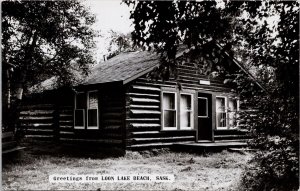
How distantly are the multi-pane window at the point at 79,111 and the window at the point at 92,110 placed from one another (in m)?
0.33

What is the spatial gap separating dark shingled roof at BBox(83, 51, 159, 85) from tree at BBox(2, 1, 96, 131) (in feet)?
3.03

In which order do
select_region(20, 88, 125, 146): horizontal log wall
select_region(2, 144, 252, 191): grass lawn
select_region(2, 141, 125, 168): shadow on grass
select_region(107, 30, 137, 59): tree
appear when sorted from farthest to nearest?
select_region(107, 30, 137, 59): tree, select_region(20, 88, 125, 146): horizontal log wall, select_region(2, 141, 125, 168): shadow on grass, select_region(2, 144, 252, 191): grass lawn

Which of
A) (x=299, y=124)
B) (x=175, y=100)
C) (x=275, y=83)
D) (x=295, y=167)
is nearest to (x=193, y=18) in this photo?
(x=275, y=83)

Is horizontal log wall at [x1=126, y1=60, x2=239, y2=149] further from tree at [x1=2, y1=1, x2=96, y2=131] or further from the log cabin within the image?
tree at [x1=2, y1=1, x2=96, y2=131]

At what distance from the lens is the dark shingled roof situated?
1310cm

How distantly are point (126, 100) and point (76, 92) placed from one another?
2.55 m

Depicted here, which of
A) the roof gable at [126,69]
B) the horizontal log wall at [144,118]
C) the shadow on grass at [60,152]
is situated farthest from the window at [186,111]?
the shadow on grass at [60,152]

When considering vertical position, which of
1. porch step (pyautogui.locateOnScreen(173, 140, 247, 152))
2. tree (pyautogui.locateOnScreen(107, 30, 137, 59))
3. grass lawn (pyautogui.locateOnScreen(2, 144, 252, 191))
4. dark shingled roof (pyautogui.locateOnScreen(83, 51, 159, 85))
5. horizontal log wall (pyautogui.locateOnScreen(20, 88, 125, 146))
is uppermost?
tree (pyautogui.locateOnScreen(107, 30, 137, 59))

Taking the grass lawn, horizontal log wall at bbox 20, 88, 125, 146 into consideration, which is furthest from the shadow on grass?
horizontal log wall at bbox 20, 88, 125, 146

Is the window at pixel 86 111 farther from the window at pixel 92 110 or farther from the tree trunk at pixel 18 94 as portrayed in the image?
the tree trunk at pixel 18 94

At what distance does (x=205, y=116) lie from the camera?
16922mm

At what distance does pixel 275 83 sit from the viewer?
22.0 feet

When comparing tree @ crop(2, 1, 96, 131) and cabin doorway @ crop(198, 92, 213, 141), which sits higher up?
tree @ crop(2, 1, 96, 131)

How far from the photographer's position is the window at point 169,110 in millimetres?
14875
